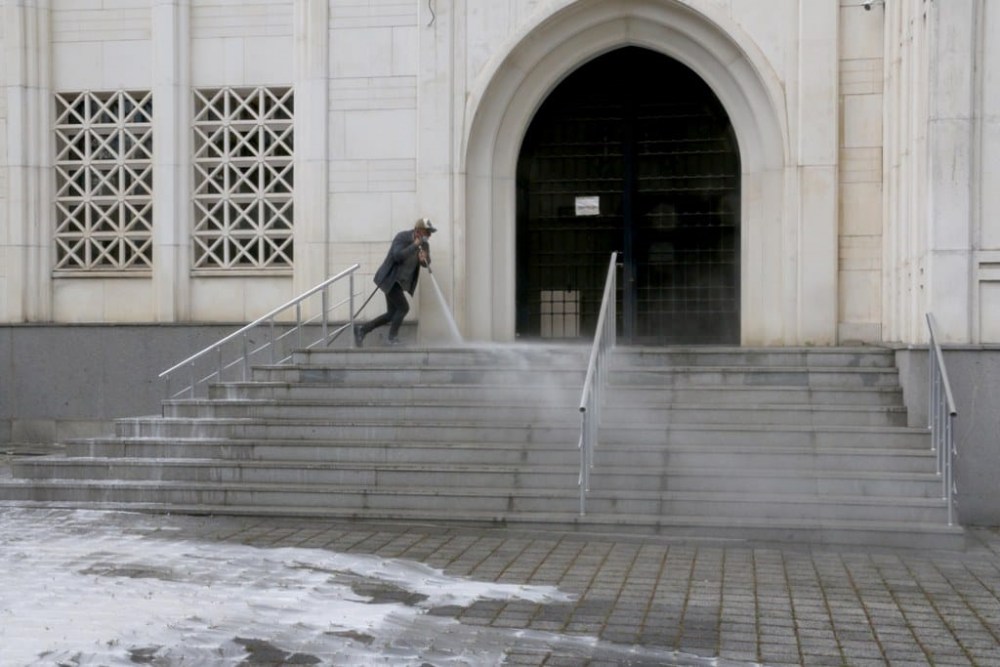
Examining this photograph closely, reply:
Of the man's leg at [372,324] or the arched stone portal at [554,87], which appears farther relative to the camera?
the arched stone portal at [554,87]

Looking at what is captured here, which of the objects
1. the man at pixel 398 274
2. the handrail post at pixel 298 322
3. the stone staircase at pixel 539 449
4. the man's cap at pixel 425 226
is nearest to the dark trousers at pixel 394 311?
the man at pixel 398 274

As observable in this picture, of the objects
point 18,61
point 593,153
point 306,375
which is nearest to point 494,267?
point 593,153

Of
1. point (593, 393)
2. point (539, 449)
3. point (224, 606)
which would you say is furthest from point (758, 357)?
point (224, 606)

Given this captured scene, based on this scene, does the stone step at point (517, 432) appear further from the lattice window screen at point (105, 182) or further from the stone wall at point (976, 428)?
the lattice window screen at point (105, 182)

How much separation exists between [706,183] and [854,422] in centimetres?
541

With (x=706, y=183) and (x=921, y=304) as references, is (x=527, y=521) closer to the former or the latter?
(x=921, y=304)

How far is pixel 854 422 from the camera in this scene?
477 inches

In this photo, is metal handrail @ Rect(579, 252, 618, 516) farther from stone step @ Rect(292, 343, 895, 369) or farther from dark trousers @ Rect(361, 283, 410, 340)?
dark trousers @ Rect(361, 283, 410, 340)

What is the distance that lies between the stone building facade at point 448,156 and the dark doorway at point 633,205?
37 millimetres

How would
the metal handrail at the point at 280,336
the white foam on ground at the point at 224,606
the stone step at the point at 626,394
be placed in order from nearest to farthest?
the white foam on ground at the point at 224,606 < the stone step at the point at 626,394 < the metal handrail at the point at 280,336

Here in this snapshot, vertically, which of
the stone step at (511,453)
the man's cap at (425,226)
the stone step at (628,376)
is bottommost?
the stone step at (511,453)

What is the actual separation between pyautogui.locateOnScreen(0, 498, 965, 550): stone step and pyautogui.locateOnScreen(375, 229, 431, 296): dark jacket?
4085 mm

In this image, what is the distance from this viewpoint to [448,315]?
51.6ft

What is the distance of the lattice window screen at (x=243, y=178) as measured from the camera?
53.8 ft
